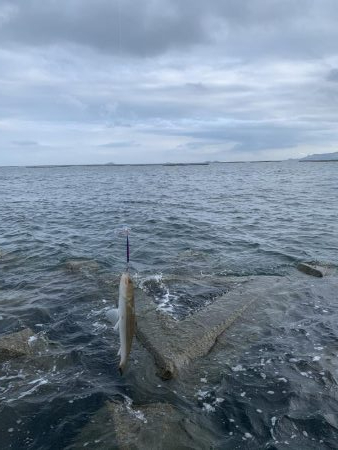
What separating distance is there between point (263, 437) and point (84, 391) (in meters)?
3.33

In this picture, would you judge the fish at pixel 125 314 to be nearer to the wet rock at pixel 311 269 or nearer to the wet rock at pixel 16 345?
the wet rock at pixel 16 345

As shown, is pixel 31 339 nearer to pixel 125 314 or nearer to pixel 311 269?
pixel 125 314

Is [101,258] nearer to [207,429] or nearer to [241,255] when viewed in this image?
[241,255]

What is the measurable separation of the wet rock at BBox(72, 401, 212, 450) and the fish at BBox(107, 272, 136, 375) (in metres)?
1.36

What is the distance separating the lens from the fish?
5.02m

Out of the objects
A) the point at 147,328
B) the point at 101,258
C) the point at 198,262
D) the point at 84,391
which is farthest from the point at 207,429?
the point at 101,258

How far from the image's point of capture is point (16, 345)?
8383 millimetres

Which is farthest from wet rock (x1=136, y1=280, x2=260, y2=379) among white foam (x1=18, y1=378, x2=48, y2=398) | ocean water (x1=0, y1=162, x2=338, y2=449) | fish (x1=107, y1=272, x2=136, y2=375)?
fish (x1=107, y1=272, x2=136, y2=375)

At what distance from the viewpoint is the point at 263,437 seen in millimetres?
6168

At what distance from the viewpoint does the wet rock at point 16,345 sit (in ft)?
26.9

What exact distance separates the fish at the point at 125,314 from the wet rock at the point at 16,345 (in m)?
3.83

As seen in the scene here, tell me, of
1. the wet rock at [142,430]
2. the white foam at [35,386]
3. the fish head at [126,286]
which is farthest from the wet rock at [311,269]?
the fish head at [126,286]

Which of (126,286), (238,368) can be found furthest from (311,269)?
(126,286)

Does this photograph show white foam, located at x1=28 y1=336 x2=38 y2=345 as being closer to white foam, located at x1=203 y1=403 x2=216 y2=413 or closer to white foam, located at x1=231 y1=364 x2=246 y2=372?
white foam, located at x1=203 y1=403 x2=216 y2=413
